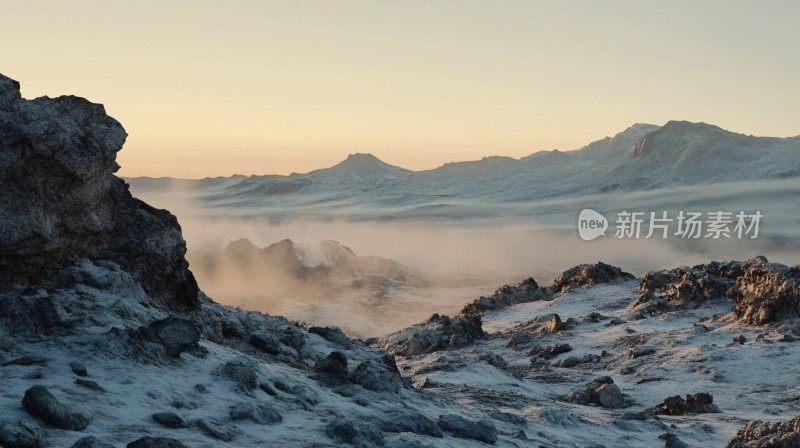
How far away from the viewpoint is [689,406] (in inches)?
833

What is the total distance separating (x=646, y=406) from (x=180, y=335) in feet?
46.4

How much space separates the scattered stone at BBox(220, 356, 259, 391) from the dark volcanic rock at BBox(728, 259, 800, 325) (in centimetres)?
2506

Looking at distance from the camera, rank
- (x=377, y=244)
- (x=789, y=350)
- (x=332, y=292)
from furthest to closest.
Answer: (x=377, y=244) → (x=332, y=292) → (x=789, y=350)

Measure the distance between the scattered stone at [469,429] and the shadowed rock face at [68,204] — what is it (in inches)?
291

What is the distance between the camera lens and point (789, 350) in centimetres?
2667

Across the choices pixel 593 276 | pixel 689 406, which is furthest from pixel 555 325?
pixel 689 406

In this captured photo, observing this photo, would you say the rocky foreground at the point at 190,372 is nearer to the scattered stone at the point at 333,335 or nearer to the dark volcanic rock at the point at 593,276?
the scattered stone at the point at 333,335

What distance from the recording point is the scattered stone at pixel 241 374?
1377 cm

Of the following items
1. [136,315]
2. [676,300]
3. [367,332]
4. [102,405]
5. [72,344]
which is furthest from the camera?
[367,332]

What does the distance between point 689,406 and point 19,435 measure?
17.4 metres

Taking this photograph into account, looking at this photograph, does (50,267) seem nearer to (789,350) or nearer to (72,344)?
(72,344)

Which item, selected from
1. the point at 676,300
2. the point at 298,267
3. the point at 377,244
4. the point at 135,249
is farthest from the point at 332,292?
the point at 377,244

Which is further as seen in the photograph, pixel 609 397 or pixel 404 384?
pixel 609 397

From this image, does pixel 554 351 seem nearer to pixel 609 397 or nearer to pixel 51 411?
pixel 609 397
